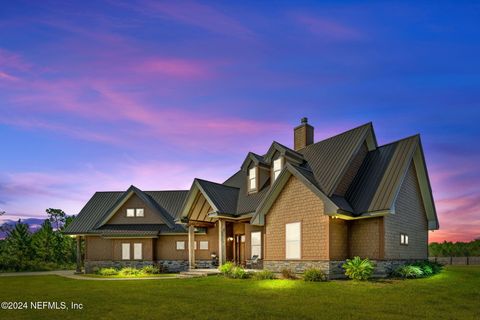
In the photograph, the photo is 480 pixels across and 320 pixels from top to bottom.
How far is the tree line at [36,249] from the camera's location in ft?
136

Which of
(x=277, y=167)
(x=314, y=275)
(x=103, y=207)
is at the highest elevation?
(x=277, y=167)

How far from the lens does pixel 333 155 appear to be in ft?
74.2

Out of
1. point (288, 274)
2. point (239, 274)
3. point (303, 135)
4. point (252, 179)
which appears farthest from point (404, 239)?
point (252, 179)

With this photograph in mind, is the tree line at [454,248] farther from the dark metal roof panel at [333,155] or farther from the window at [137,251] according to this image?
the window at [137,251]

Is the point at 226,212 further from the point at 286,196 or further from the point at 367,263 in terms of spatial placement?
the point at 367,263

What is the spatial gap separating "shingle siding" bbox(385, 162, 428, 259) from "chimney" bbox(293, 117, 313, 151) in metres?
7.74

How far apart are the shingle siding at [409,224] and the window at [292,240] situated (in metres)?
4.40

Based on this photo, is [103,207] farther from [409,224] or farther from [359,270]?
[409,224]

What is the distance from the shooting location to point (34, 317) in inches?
437

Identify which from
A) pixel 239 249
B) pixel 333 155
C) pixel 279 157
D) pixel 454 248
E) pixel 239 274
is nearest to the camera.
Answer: pixel 239 274

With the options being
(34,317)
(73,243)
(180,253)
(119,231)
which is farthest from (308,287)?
(73,243)

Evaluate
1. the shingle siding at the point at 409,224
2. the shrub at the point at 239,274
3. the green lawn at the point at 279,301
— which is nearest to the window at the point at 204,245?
the shrub at the point at 239,274

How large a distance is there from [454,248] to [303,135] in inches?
1565

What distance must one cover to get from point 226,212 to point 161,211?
10.0 meters
